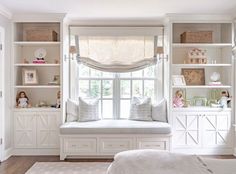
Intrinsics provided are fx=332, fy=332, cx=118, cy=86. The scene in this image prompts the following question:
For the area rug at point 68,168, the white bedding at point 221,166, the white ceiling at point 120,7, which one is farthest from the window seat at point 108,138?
the white bedding at point 221,166

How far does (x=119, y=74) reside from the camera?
6.23m

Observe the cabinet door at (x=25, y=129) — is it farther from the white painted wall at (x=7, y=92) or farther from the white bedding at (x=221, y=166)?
the white bedding at (x=221, y=166)

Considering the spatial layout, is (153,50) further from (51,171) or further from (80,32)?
(51,171)

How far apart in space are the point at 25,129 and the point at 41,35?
5.33 feet

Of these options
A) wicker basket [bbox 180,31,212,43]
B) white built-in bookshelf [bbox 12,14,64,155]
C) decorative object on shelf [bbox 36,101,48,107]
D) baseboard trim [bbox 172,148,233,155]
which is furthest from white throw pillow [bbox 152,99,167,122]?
decorative object on shelf [bbox 36,101,48,107]

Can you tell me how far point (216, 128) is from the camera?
5578mm

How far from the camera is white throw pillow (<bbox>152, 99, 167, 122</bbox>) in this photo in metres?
5.73

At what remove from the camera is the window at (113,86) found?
6.21 meters

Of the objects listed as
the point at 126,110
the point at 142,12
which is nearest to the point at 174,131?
the point at 126,110

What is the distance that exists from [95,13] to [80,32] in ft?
2.44

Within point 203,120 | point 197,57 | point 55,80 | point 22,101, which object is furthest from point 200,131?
point 22,101

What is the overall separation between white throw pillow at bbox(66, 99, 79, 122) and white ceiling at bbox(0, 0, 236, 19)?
152 cm

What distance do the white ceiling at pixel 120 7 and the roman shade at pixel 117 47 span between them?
1.71 ft

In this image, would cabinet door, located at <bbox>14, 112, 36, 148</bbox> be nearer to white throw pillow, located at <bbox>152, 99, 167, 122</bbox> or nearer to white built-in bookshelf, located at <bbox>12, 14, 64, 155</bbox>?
white built-in bookshelf, located at <bbox>12, 14, 64, 155</bbox>
